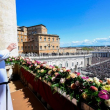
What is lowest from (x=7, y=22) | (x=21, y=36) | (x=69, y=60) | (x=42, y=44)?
(x=69, y=60)

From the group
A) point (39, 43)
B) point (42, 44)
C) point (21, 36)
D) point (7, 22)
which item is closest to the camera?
point (7, 22)

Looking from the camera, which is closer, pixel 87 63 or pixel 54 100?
pixel 54 100

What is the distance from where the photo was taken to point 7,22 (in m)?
7.90

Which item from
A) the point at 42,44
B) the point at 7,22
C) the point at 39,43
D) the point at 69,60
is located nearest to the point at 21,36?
the point at 39,43

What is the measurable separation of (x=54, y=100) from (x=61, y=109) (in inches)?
13.2

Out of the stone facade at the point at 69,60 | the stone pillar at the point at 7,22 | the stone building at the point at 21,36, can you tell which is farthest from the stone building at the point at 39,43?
the stone pillar at the point at 7,22

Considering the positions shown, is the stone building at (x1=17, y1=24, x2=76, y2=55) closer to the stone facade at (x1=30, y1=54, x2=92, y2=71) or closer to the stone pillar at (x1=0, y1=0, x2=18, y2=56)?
the stone facade at (x1=30, y1=54, x2=92, y2=71)

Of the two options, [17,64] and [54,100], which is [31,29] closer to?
[17,64]

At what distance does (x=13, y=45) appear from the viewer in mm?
1533

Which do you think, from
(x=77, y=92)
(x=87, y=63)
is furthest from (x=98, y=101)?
(x=87, y=63)

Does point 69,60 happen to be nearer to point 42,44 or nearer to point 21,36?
point 42,44

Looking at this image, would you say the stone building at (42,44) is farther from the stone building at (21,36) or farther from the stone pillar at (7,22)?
the stone pillar at (7,22)

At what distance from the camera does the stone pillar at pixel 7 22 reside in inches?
296

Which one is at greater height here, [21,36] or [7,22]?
[21,36]
